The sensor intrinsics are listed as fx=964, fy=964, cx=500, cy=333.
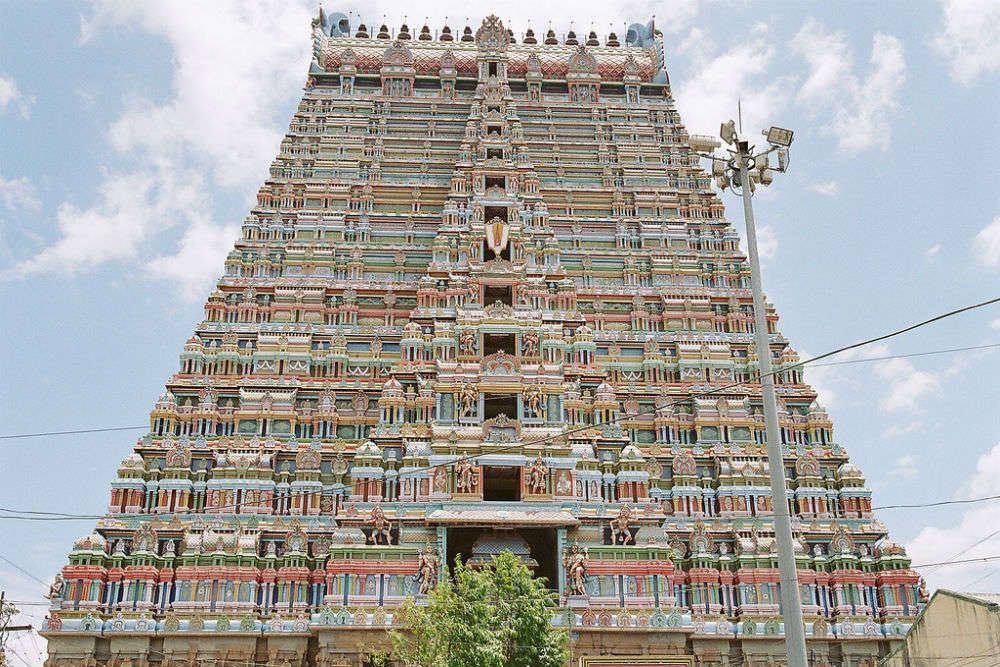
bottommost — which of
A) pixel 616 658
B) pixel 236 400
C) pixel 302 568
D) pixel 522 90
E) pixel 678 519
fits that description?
pixel 616 658

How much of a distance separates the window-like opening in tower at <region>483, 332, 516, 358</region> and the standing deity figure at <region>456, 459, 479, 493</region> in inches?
289

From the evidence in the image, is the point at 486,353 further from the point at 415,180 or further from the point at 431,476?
the point at 415,180

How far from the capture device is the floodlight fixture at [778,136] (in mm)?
20953

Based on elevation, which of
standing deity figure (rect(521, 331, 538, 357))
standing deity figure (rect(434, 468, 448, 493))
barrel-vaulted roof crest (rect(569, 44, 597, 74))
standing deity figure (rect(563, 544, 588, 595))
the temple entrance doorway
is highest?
barrel-vaulted roof crest (rect(569, 44, 597, 74))

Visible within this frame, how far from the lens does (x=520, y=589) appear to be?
95.9 ft

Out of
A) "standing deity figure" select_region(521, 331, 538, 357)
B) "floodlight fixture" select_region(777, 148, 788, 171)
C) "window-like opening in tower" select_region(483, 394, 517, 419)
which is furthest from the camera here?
"standing deity figure" select_region(521, 331, 538, 357)

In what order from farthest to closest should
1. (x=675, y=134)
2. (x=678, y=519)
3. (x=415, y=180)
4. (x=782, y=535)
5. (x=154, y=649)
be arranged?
1. (x=675, y=134)
2. (x=415, y=180)
3. (x=678, y=519)
4. (x=154, y=649)
5. (x=782, y=535)

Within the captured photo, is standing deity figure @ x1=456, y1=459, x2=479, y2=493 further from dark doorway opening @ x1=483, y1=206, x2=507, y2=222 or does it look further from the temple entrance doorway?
dark doorway opening @ x1=483, y1=206, x2=507, y2=222

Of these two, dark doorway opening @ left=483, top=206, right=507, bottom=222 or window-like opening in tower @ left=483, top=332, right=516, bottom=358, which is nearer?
window-like opening in tower @ left=483, top=332, right=516, bottom=358

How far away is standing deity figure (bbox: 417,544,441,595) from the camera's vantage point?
34.8m

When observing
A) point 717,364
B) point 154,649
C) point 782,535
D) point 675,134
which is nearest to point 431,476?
point 154,649

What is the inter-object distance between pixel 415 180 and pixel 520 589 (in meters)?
35.6

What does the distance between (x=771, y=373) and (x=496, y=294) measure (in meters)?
29.8

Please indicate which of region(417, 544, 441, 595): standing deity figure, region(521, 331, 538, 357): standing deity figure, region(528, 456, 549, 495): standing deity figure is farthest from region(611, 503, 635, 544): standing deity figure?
region(521, 331, 538, 357): standing deity figure
